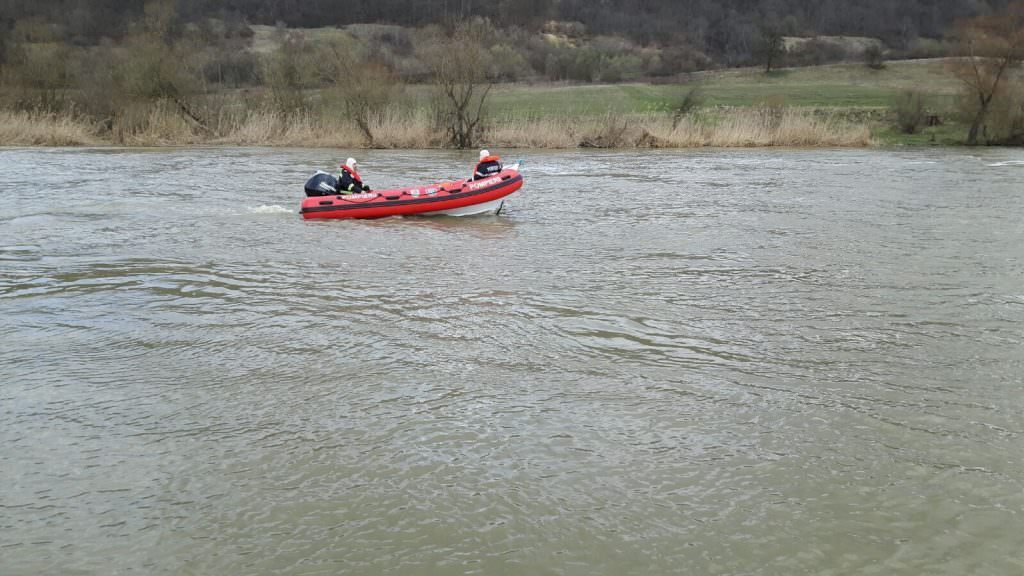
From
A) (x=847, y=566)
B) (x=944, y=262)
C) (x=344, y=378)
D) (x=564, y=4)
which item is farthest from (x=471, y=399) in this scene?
(x=564, y=4)

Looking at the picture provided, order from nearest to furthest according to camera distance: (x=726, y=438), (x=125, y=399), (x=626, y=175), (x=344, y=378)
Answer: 1. (x=726, y=438)
2. (x=125, y=399)
3. (x=344, y=378)
4. (x=626, y=175)

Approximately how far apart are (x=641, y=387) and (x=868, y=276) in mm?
4980

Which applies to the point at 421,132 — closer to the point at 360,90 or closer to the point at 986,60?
the point at 360,90

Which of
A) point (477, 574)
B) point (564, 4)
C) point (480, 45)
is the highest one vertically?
point (564, 4)

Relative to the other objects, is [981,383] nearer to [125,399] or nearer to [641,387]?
[641,387]

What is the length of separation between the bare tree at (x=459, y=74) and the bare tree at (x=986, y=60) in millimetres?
18270

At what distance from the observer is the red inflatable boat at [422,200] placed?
1458 cm

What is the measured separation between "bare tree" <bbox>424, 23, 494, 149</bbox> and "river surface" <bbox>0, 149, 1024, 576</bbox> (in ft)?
60.9

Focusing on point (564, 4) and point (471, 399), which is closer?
point (471, 399)

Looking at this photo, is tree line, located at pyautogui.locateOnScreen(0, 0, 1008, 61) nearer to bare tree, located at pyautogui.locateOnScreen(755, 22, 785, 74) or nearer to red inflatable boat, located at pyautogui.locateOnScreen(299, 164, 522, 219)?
bare tree, located at pyautogui.locateOnScreen(755, 22, 785, 74)

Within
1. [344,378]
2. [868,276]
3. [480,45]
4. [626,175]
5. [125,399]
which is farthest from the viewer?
[480,45]

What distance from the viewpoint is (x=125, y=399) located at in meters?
6.26

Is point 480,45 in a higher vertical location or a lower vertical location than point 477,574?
higher

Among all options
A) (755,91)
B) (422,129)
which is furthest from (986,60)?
(755,91)
